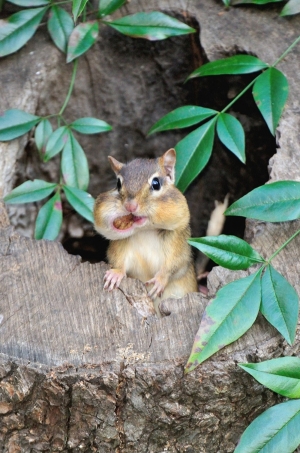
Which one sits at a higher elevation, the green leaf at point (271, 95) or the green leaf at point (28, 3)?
the green leaf at point (28, 3)

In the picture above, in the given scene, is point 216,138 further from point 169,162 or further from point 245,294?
point 245,294

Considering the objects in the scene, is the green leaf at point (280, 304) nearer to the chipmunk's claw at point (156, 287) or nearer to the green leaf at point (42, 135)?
the chipmunk's claw at point (156, 287)

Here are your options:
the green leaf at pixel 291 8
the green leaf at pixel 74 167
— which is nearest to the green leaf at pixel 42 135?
the green leaf at pixel 74 167

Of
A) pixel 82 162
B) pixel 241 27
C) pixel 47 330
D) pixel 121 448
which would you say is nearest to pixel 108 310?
pixel 47 330

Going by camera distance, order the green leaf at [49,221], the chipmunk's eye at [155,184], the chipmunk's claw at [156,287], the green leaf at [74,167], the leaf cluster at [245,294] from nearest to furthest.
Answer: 1. the leaf cluster at [245,294]
2. the chipmunk's eye at [155,184]
3. the chipmunk's claw at [156,287]
4. the green leaf at [49,221]
5. the green leaf at [74,167]

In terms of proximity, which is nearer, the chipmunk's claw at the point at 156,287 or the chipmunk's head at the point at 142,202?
the chipmunk's head at the point at 142,202

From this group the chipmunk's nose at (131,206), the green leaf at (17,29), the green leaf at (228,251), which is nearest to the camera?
the green leaf at (228,251)
